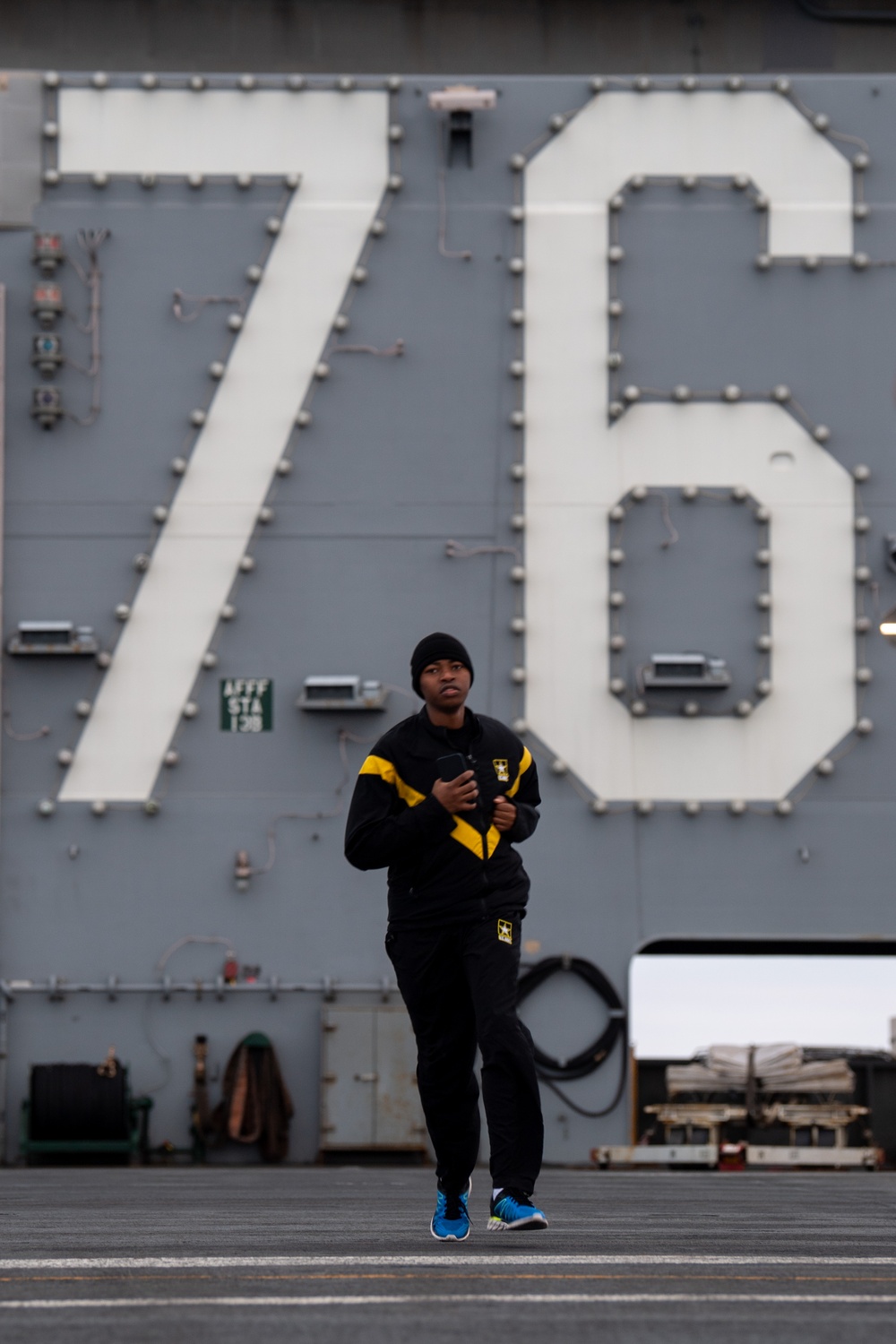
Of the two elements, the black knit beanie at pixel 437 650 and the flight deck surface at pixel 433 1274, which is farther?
the black knit beanie at pixel 437 650

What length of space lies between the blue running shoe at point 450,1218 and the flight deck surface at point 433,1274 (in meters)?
0.06

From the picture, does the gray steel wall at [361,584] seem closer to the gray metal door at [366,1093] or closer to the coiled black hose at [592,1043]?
the coiled black hose at [592,1043]

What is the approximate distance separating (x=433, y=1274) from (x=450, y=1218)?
1.02m

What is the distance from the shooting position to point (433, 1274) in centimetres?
389

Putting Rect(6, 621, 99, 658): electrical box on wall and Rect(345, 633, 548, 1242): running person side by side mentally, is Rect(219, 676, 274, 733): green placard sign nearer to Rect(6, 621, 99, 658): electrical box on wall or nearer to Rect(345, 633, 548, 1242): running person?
Rect(6, 621, 99, 658): electrical box on wall

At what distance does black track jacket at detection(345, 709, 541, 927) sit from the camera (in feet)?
16.4

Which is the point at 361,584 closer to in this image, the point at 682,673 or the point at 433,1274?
the point at 682,673

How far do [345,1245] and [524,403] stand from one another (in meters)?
9.53

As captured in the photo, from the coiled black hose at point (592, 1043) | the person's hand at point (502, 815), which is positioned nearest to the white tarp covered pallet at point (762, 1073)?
the coiled black hose at point (592, 1043)

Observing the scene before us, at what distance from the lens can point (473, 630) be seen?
13227 millimetres

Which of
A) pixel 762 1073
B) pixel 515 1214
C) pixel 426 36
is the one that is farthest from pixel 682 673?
pixel 515 1214

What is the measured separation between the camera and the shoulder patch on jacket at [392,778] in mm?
5117

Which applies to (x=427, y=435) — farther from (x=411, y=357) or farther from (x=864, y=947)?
(x=864, y=947)

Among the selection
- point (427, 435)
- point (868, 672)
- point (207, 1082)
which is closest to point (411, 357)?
point (427, 435)
